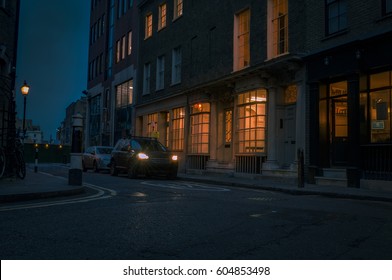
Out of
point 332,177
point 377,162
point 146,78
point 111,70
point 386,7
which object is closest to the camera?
point 386,7

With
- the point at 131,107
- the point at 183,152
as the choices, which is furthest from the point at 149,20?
the point at 183,152

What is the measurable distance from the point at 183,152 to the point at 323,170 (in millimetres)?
10190

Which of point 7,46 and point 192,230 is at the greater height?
point 7,46

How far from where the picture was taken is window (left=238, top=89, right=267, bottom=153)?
1673 cm

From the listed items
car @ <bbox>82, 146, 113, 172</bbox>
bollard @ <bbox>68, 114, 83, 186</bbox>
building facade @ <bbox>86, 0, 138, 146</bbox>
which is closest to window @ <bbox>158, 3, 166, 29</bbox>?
building facade @ <bbox>86, 0, 138, 146</bbox>

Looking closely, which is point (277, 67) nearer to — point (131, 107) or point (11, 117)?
point (11, 117)

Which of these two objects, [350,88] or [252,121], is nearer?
[350,88]

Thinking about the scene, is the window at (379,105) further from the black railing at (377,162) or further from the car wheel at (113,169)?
the car wheel at (113,169)

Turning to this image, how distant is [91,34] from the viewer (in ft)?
141

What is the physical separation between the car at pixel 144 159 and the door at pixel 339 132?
6440 mm

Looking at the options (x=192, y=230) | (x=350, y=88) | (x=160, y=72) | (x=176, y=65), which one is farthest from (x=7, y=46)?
(x=160, y=72)

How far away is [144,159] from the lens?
55.4 ft

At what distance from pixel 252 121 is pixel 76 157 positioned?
25.0ft

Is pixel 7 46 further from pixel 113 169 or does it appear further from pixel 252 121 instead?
pixel 252 121
